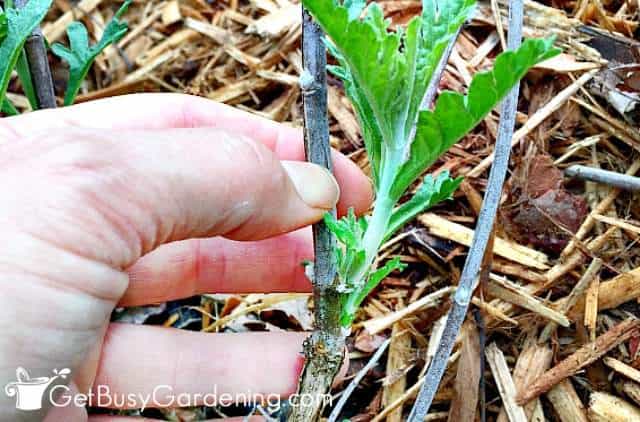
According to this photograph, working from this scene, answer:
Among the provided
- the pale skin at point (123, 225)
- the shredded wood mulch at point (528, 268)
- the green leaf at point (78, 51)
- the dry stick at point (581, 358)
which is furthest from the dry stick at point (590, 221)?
the green leaf at point (78, 51)

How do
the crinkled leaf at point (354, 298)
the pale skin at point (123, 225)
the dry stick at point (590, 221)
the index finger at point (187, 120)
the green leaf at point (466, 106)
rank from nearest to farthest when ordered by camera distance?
the green leaf at point (466, 106) → the pale skin at point (123, 225) → the crinkled leaf at point (354, 298) → the index finger at point (187, 120) → the dry stick at point (590, 221)

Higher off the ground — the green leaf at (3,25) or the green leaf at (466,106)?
the green leaf at (3,25)

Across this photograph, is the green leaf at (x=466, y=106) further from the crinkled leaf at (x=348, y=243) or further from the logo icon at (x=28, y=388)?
the logo icon at (x=28, y=388)

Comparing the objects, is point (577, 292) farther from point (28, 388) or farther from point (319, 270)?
point (28, 388)

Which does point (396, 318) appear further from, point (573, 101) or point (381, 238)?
point (573, 101)

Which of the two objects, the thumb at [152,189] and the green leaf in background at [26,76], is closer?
the thumb at [152,189]

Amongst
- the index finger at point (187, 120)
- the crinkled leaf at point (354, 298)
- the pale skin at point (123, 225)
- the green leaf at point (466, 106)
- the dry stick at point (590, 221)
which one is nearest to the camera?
the green leaf at point (466, 106)


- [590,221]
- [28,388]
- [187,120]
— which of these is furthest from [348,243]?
[590,221]
